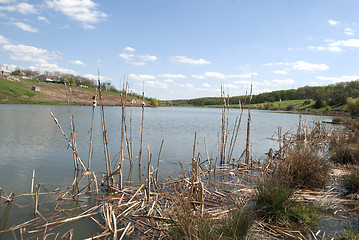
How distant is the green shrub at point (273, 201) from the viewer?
Answer: 472 cm

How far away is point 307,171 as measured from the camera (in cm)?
662

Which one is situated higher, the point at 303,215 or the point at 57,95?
the point at 57,95

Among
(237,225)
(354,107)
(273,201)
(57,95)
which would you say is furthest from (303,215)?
(57,95)

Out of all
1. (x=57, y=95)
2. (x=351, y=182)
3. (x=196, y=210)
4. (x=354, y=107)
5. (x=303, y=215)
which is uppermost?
(x=57, y=95)

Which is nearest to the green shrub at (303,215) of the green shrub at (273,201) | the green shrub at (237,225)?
the green shrub at (273,201)

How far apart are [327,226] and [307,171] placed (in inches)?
92.2

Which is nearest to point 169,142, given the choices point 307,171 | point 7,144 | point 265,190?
point 7,144

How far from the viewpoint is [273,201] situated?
481cm

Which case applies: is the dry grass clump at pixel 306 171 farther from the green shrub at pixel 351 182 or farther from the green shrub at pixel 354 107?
the green shrub at pixel 354 107

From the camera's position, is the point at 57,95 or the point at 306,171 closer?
the point at 306,171

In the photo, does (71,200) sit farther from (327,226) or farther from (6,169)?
(327,226)

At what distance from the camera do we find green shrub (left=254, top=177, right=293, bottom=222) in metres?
4.72

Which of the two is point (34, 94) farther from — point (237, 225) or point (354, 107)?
point (354, 107)

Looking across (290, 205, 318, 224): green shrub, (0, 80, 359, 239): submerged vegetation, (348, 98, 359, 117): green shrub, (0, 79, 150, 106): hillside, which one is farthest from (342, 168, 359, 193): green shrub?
(348, 98, 359, 117): green shrub
